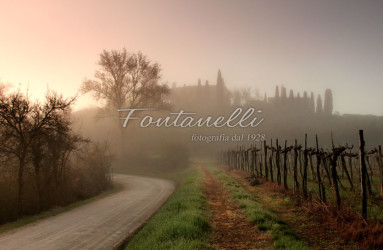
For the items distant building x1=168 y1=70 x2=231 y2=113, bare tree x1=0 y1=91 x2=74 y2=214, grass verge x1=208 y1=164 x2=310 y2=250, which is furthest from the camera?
distant building x1=168 y1=70 x2=231 y2=113

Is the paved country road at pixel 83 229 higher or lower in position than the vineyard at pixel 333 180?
lower

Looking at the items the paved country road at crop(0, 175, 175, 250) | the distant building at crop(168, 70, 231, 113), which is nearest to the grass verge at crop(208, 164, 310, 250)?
the paved country road at crop(0, 175, 175, 250)

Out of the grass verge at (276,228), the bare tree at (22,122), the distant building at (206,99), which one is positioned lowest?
the grass verge at (276,228)

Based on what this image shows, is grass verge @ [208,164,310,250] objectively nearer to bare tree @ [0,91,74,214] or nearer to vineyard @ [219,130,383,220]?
vineyard @ [219,130,383,220]

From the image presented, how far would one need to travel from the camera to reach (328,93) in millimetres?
164750

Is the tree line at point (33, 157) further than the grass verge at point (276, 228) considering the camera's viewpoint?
Yes

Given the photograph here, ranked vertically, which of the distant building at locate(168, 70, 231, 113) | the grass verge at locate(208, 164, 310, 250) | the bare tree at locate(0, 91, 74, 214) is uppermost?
the distant building at locate(168, 70, 231, 113)

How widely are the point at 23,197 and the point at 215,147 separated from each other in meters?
73.9

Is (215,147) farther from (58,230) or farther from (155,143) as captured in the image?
(58,230)

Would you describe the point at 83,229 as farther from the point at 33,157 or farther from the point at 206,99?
the point at 206,99

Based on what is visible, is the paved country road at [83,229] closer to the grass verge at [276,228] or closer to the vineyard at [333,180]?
the grass verge at [276,228]


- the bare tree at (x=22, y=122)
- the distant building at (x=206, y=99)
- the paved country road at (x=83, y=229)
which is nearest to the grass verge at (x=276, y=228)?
the paved country road at (x=83, y=229)

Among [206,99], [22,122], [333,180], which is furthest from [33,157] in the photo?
[206,99]

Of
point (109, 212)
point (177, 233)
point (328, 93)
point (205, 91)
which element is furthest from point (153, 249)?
point (328, 93)
